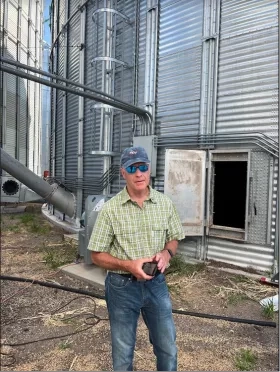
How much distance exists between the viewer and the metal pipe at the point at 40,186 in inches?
267

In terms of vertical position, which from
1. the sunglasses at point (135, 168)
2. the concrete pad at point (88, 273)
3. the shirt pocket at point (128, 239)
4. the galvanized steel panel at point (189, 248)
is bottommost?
the concrete pad at point (88, 273)

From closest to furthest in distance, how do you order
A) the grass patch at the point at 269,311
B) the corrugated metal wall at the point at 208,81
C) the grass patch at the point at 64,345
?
the grass patch at the point at 64,345, the grass patch at the point at 269,311, the corrugated metal wall at the point at 208,81

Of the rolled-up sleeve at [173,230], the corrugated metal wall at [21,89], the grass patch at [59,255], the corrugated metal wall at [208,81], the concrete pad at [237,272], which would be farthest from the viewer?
the corrugated metal wall at [21,89]

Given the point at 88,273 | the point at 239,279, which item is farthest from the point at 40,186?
the point at 239,279

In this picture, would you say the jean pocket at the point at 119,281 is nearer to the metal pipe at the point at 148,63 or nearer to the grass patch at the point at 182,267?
the grass patch at the point at 182,267

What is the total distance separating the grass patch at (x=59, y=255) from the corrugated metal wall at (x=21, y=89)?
11803 mm

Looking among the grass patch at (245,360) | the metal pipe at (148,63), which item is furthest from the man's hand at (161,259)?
the metal pipe at (148,63)

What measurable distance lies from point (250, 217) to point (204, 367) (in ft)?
11.3

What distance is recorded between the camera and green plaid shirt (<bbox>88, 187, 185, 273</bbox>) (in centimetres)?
228

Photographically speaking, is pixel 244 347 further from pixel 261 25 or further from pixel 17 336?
pixel 261 25

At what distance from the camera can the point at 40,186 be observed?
28.0 ft

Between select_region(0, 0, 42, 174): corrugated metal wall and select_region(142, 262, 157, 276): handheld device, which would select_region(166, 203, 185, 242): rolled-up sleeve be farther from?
select_region(0, 0, 42, 174): corrugated metal wall

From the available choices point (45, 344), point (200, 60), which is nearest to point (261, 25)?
point (200, 60)

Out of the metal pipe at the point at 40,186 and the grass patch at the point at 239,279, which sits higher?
the metal pipe at the point at 40,186
